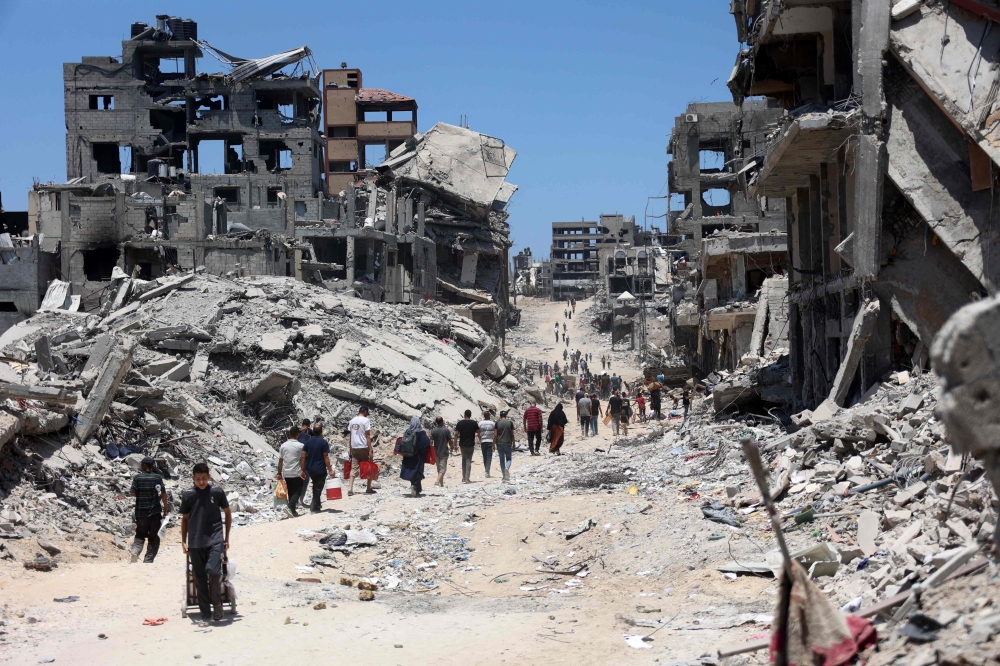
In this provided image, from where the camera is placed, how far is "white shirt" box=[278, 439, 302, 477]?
40.5 feet

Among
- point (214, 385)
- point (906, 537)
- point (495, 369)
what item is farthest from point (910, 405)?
point (495, 369)

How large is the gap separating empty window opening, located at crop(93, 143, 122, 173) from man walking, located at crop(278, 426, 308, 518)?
55622 mm

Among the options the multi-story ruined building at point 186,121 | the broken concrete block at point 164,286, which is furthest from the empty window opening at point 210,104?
the broken concrete block at point 164,286

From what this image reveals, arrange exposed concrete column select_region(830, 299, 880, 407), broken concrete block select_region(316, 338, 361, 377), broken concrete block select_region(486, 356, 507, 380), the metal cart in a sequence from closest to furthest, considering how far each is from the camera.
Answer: the metal cart
exposed concrete column select_region(830, 299, 880, 407)
broken concrete block select_region(316, 338, 361, 377)
broken concrete block select_region(486, 356, 507, 380)

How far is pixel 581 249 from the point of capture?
4094 inches

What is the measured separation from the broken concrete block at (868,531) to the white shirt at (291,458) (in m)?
6.82

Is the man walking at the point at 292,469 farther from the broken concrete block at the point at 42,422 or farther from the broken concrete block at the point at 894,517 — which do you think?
the broken concrete block at the point at 894,517

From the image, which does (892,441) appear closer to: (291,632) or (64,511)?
(291,632)

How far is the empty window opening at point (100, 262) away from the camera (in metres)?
40.1

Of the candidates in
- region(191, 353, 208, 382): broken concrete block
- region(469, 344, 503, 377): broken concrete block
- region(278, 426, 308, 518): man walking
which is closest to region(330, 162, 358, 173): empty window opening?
region(469, 344, 503, 377): broken concrete block

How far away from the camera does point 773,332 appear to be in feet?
86.3

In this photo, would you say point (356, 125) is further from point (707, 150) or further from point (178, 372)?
point (178, 372)

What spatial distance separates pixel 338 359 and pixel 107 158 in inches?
1868

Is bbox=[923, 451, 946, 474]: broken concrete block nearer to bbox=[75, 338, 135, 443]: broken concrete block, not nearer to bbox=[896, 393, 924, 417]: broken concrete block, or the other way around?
bbox=[896, 393, 924, 417]: broken concrete block
